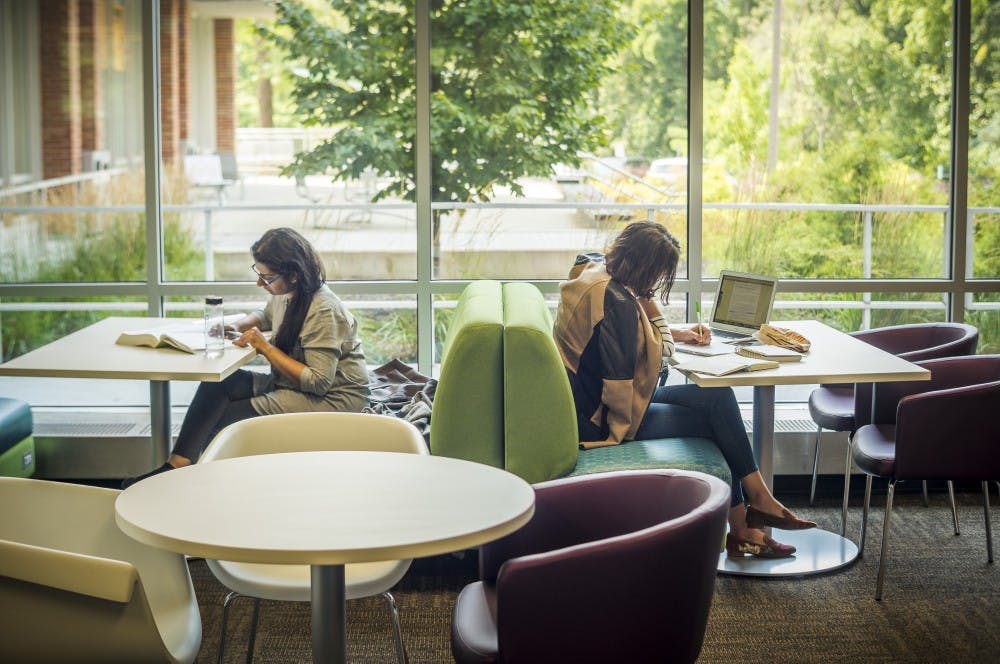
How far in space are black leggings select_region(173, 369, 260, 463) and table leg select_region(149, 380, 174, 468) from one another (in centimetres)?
12

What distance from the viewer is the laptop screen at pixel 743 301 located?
4711 millimetres

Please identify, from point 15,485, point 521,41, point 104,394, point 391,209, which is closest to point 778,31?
point 521,41

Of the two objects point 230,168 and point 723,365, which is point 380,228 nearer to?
point 230,168

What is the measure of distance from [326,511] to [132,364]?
6.73 ft

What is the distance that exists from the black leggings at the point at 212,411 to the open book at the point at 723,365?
5.44 ft

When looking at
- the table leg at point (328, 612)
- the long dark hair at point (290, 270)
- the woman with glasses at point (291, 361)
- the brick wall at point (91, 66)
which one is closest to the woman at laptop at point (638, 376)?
the woman with glasses at point (291, 361)

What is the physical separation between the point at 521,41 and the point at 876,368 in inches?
91.7

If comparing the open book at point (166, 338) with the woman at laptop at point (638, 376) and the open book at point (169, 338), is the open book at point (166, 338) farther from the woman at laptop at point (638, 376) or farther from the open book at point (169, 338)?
the woman at laptop at point (638, 376)

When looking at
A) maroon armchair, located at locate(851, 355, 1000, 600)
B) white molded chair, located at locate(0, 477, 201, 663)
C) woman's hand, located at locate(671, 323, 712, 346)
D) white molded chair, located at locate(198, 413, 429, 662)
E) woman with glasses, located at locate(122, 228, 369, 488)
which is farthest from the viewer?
woman's hand, located at locate(671, 323, 712, 346)

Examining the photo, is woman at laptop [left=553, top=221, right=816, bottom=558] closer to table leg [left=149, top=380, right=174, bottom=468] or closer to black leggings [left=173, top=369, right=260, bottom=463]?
black leggings [left=173, top=369, right=260, bottom=463]

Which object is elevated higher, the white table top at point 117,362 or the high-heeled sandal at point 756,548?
the white table top at point 117,362

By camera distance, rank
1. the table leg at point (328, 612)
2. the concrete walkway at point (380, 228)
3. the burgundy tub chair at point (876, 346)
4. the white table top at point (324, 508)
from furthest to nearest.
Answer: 1. the concrete walkway at point (380, 228)
2. the burgundy tub chair at point (876, 346)
3. the table leg at point (328, 612)
4. the white table top at point (324, 508)

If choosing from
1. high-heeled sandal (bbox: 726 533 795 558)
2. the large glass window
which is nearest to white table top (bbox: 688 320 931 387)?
high-heeled sandal (bbox: 726 533 795 558)

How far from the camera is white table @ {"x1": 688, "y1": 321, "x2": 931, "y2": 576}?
13.2 ft
